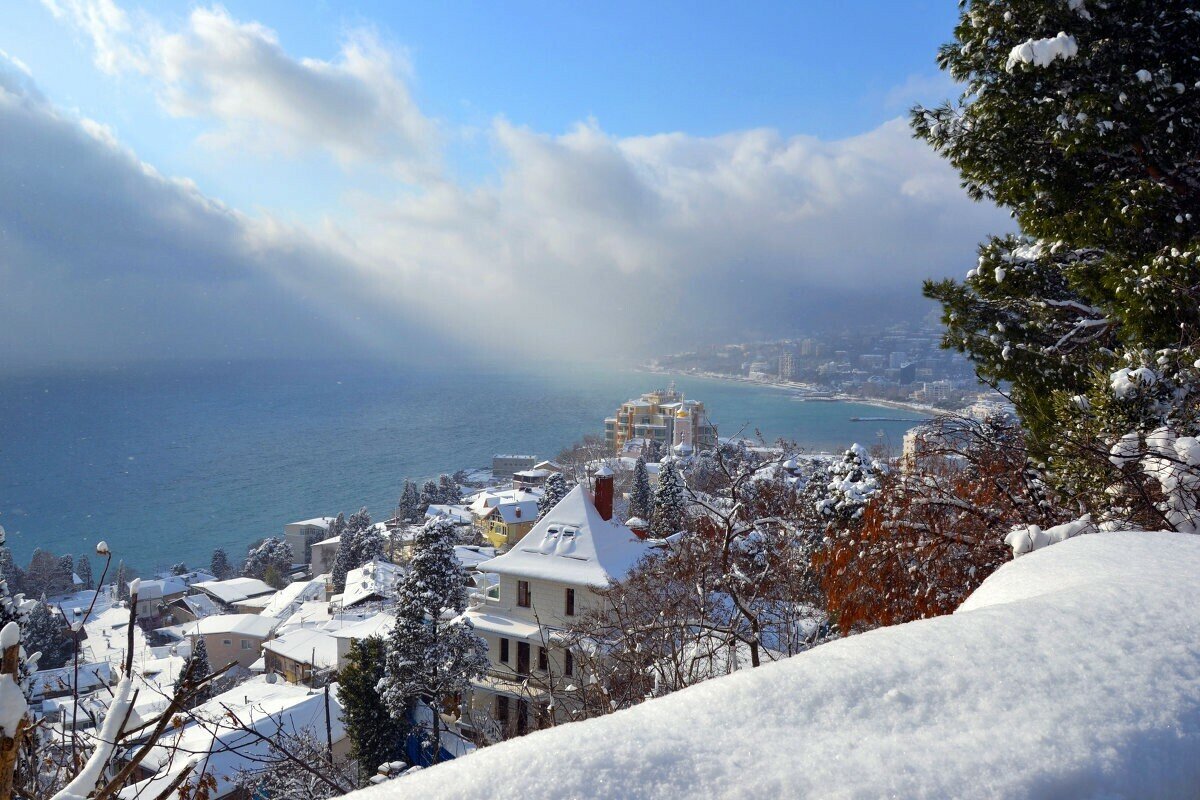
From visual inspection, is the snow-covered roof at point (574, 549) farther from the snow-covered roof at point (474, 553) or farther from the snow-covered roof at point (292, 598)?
the snow-covered roof at point (292, 598)

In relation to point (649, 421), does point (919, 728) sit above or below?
above

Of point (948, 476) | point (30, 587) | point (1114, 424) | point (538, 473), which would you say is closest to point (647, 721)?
point (1114, 424)

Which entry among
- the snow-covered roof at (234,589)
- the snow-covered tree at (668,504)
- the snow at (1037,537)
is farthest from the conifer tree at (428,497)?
the snow at (1037,537)

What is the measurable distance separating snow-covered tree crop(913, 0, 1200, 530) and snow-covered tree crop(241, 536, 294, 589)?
1808 inches

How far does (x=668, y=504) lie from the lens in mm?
24016

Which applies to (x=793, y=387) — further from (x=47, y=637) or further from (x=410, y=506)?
(x=47, y=637)

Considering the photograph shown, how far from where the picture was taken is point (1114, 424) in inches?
164

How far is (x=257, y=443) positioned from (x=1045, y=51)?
93.8 metres

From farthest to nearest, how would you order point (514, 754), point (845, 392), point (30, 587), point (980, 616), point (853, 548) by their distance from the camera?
point (845, 392) → point (30, 587) → point (853, 548) → point (980, 616) → point (514, 754)

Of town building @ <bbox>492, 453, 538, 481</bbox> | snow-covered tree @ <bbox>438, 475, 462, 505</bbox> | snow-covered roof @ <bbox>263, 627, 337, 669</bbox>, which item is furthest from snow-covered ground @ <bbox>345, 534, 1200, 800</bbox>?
town building @ <bbox>492, 453, 538, 481</bbox>

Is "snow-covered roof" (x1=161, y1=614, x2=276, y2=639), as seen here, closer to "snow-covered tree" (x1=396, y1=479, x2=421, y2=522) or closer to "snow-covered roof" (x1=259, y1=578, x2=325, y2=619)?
"snow-covered roof" (x1=259, y1=578, x2=325, y2=619)

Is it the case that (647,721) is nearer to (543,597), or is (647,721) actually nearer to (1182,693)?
(1182,693)

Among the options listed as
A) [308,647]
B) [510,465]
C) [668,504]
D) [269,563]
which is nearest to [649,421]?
[510,465]

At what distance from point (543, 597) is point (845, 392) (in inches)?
3248
